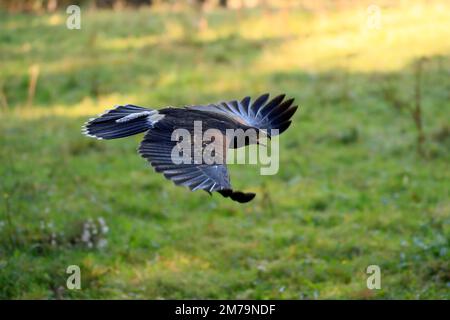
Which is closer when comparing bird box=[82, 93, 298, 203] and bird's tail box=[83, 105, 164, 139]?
bird box=[82, 93, 298, 203]

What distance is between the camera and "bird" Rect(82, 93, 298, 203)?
13.2 ft

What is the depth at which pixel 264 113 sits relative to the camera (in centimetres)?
518

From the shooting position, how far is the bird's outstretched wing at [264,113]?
5.06m

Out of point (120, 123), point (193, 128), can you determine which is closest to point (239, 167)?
point (120, 123)

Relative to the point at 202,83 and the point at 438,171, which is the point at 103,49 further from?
the point at 438,171

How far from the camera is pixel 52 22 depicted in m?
14.0

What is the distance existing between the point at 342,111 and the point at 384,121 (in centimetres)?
62

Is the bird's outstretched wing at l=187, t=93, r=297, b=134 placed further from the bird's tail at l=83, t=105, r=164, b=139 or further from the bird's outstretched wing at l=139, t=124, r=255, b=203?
the bird's outstretched wing at l=139, t=124, r=255, b=203

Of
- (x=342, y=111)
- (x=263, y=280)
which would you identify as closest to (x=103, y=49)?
(x=342, y=111)

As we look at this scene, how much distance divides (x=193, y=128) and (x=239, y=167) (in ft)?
12.1

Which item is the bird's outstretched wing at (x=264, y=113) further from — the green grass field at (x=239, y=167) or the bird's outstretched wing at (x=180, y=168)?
the green grass field at (x=239, y=167)

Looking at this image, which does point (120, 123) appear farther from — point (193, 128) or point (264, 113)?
point (264, 113)

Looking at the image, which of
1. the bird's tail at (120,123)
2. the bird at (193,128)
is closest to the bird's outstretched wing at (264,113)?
the bird at (193,128)

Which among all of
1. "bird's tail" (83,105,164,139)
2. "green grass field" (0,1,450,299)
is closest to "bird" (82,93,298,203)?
"bird's tail" (83,105,164,139)
